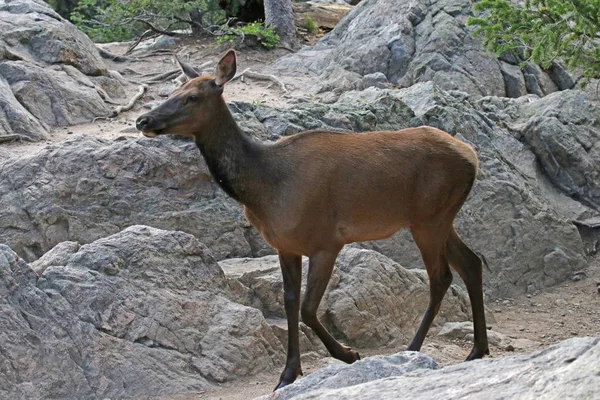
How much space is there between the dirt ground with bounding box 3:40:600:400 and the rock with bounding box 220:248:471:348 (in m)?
0.23

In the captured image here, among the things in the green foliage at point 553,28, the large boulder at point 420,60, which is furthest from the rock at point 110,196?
the large boulder at point 420,60

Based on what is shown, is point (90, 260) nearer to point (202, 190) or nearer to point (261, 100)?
point (202, 190)

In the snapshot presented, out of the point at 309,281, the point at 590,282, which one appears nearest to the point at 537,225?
the point at 590,282

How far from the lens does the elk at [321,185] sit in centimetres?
798

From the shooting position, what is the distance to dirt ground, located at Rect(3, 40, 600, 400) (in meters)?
8.27

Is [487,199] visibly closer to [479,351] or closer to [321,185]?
[479,351]

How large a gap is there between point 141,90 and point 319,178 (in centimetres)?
965

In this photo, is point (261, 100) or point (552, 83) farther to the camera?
point (552, 83)

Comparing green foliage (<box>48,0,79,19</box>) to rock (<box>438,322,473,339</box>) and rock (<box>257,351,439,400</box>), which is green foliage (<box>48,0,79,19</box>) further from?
rock (<box>257,351,439,400</box>)

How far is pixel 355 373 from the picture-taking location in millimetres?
4949

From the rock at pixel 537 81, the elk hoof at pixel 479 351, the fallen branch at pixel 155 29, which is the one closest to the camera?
the elk hoof at pixel 479 351

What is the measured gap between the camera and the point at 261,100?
16578 mm

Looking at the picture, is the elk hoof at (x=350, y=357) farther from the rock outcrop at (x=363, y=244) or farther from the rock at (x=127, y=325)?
the rock outcrop at (x=363, y=244)

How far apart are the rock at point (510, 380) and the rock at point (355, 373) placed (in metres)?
0.61
